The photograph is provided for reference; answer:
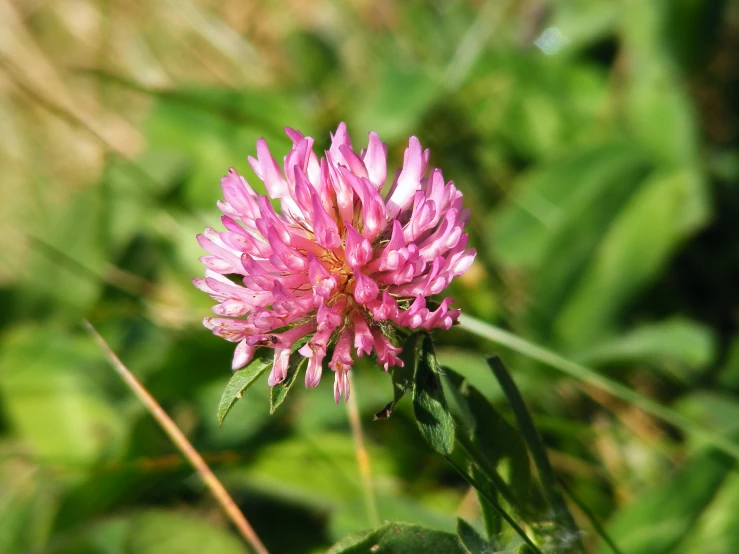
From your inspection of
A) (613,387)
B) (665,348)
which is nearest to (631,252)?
(665,348)

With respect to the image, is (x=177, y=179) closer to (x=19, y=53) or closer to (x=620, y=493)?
(x=620, y=493)

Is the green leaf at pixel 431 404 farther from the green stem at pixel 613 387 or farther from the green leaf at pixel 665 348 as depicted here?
the green leaf at pixel 665 348

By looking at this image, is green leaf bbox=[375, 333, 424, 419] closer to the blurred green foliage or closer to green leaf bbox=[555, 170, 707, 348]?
the blurred green foliage

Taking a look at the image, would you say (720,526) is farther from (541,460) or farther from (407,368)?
(407,368)

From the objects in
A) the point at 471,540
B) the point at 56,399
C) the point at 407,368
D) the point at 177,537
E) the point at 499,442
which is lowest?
the point at 471,540

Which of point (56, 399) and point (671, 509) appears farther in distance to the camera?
point (56, 399)

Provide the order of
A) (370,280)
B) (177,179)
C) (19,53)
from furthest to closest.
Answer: (19,53)
(177,179)
(370,280)

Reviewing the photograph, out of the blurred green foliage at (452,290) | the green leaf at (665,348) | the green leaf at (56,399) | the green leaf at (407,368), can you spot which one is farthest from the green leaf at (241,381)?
the green leaf at (56,399)

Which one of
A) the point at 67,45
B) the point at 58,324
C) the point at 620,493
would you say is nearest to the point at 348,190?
the point at 620,493
